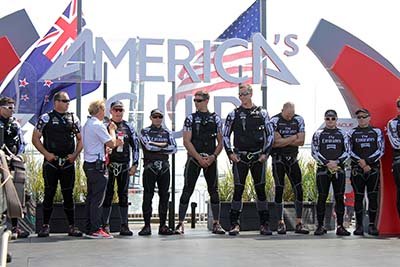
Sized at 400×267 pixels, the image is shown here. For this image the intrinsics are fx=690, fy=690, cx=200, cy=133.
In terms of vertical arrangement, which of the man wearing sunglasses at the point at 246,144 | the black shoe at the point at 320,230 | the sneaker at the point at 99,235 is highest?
the man wearing sunglasses at the point at 246,144

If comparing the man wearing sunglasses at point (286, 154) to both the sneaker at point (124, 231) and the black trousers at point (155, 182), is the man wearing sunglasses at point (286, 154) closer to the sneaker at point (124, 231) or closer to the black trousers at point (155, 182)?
the black trousers at point (155, 182)

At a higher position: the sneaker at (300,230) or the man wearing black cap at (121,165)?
the man wearing black cap at (121,165)

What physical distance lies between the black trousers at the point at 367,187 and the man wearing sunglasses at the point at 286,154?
0.69m

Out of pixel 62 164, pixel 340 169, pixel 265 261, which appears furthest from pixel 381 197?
pixel 62 164

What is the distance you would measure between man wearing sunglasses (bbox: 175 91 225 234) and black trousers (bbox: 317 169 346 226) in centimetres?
128

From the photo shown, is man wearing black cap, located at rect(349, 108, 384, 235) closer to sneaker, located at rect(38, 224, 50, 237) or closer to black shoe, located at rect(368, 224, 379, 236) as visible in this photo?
black shoe, located at rect(368, 224, 379, 236)

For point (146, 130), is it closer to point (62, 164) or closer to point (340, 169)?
point (62, 164)

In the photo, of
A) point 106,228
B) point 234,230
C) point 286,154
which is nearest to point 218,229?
point 234,230

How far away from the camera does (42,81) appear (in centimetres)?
959

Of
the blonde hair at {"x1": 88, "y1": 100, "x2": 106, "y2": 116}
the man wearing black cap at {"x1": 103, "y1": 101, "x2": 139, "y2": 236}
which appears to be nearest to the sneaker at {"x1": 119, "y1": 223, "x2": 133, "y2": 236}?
the man wearing black cap at {"x1": 103, "y1": 101, "x2": 139, "y2": 236}

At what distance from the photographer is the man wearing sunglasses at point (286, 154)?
864cm

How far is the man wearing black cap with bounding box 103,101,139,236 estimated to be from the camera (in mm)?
8305

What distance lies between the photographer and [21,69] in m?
9.55

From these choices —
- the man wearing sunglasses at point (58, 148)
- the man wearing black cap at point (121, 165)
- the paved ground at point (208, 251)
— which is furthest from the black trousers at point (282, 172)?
the man wearing sunglasses at point (58, 148)
